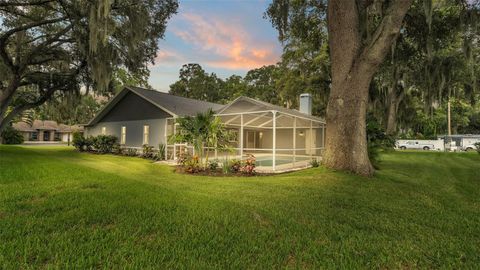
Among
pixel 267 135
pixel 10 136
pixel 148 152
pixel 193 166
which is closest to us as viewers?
pixel 193 166

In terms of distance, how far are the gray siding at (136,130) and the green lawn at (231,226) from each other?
30.1ft

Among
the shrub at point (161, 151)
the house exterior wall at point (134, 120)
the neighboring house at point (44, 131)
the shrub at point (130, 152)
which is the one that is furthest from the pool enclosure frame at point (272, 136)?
the neighboring house at point (44, 131)

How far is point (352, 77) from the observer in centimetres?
793

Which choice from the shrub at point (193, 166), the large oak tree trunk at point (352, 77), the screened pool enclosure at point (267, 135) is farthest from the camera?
the screened pool enclosure at point (267, 135)

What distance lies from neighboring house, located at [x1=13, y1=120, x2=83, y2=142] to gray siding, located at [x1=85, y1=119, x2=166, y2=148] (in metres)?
24.4

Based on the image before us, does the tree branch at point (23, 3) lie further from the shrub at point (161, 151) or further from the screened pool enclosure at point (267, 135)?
the shrub at point (161, 151)

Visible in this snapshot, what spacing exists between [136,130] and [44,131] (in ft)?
116

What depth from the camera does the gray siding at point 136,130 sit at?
1532 centimetres

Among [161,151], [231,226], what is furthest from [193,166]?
[231,226]

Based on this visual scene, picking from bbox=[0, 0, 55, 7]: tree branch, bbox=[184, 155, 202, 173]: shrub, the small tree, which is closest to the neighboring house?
bbox=[0, 0, 55, 7]: tree branch

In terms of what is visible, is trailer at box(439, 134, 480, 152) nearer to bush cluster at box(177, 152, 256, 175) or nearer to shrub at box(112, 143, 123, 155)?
bush cluster at box(177, 152, 256, 175)

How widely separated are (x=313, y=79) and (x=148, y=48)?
11541 mm

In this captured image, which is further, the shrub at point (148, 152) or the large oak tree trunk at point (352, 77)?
the shrub at point (148, 152)

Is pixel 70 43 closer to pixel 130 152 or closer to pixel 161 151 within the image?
pixel 130 152
